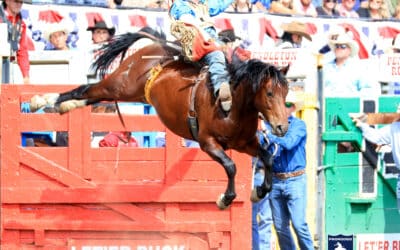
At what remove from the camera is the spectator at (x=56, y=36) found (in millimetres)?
11828

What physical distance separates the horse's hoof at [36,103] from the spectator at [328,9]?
19.8ft

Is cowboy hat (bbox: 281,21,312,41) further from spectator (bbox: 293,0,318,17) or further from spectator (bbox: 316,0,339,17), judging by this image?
spectator (bbox: 316,0,339,17)

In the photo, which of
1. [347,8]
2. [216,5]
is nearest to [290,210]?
[216,5]

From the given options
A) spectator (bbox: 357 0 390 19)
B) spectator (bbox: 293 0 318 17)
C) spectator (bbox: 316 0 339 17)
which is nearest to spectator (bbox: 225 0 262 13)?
spectator (bbox: 293 0 318 17)

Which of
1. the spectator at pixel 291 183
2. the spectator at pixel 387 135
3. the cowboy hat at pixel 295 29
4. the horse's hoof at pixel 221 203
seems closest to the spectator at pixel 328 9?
the cowboy hat at pixel 295 29

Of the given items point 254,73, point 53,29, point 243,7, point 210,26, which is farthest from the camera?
point 243,7

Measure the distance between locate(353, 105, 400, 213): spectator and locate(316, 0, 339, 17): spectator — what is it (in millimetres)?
4665

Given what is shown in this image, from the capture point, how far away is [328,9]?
15.2 metres

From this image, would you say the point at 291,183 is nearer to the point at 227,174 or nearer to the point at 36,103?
the point at 227,174

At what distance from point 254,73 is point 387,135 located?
6.58 feet

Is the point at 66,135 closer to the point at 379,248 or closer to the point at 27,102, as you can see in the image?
the point at 27,102

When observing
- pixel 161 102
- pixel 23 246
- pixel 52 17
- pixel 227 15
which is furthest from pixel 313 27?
pixel 23 246

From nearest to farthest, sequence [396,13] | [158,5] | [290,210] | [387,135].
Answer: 1. [290,210]
2. [387,135]
3. [158,5]
4. [396,13]

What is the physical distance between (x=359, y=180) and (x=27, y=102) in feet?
10.6
